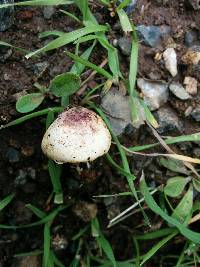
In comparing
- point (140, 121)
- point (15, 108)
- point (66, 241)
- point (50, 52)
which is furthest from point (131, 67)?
point (66, 241)

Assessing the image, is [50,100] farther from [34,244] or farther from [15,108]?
[34,244]

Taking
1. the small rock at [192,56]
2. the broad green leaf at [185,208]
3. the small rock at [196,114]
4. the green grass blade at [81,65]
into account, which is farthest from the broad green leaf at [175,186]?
the green grass blade at [81,65]

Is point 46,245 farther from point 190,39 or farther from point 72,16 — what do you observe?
point 190,39

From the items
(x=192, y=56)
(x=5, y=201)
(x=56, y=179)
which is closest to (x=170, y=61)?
(x=192, y=56)

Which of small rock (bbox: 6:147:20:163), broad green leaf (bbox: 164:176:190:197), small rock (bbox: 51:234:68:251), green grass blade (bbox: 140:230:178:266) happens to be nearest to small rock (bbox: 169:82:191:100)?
broad green leaf (bbox: 164:176:190:197)

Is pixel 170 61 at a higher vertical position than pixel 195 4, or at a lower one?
lower

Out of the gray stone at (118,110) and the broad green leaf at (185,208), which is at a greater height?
the gray stone at (118,110)

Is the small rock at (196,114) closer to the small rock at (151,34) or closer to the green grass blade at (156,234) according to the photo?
the small rock at (151,34)
